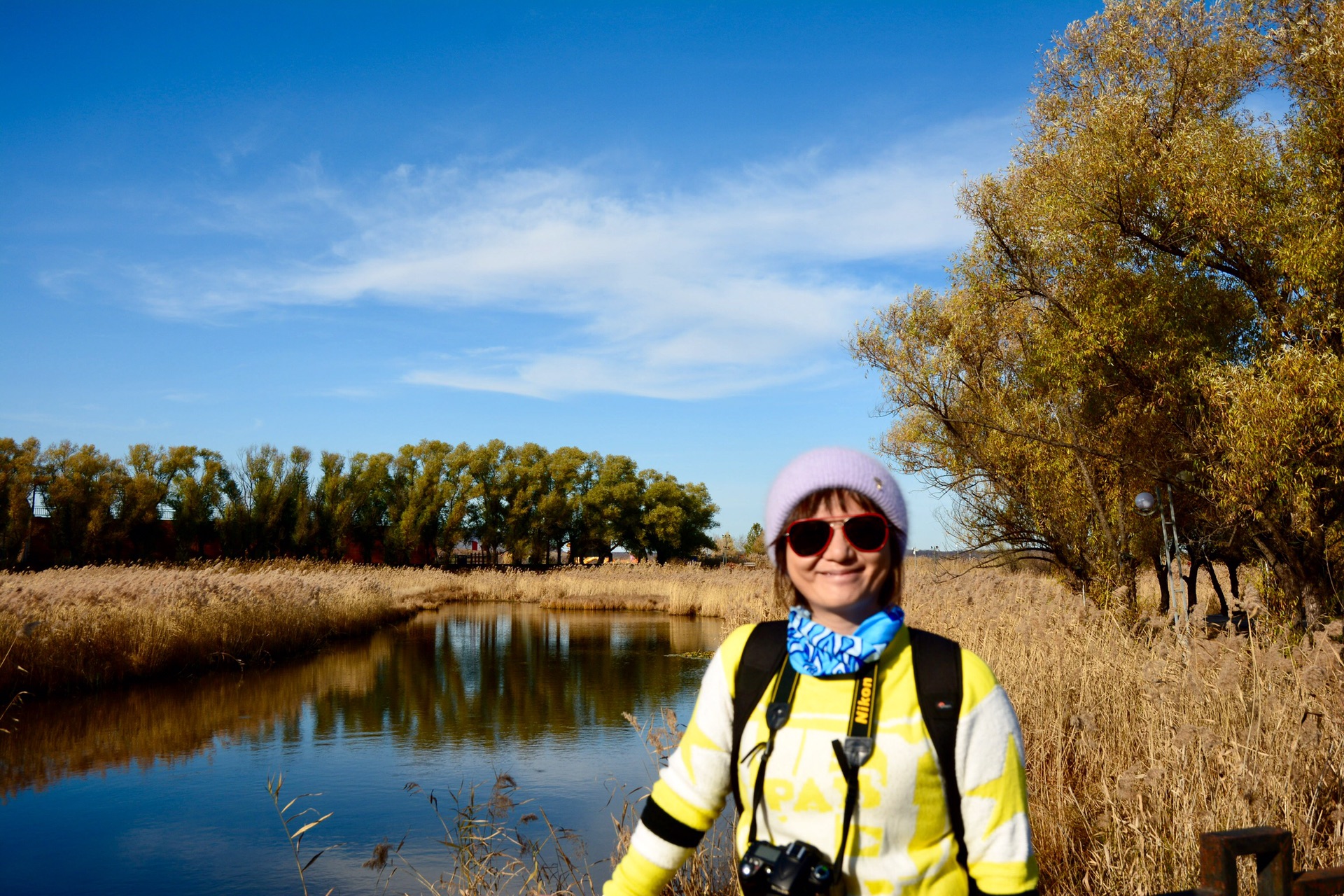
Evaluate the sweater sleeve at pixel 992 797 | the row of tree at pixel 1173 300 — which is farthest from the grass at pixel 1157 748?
the sweater sleeve at pixel 992 797

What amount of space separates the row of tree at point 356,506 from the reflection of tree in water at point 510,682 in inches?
896

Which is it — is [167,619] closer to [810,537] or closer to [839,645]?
[810,537]

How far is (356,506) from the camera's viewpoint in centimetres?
4578

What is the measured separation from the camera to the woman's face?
69.9 inches

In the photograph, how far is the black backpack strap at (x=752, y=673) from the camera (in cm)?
168

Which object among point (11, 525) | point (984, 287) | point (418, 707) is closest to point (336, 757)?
point (418, 707)

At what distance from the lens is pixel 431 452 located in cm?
4916

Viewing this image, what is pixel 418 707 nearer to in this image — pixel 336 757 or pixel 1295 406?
pixel 336 757

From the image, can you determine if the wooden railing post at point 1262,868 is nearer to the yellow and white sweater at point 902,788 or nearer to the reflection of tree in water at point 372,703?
the yellow and white sweater at point 902,788

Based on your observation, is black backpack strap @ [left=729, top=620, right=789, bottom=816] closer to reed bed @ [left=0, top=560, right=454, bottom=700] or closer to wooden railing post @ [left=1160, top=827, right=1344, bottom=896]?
wooden railing post @ [left=1160, top=827, right=1344, bottom=896]

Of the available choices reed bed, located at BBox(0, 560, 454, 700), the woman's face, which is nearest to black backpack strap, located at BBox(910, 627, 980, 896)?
the woman's face

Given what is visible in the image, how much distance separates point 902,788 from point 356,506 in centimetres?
4716

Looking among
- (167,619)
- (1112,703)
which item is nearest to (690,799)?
(1112,703)

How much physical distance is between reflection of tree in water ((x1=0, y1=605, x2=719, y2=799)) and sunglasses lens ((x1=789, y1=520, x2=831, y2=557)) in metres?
8.83
